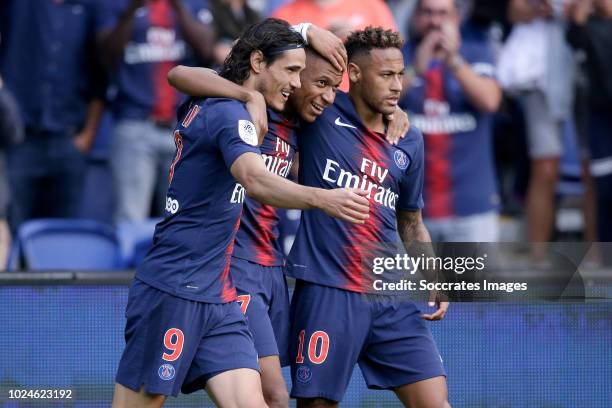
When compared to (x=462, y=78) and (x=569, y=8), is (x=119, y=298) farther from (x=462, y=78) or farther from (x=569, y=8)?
(x=569, y=8)

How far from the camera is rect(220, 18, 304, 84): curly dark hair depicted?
6020 mm

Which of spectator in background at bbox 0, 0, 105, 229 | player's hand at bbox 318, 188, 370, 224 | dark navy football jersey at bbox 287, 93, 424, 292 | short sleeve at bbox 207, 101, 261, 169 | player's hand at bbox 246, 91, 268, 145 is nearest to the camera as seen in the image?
player's hand at bbox 318, 188, 370, 224

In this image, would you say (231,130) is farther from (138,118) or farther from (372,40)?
(138,118)

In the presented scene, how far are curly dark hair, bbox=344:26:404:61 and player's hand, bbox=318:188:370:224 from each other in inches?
54.8

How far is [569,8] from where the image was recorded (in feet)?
32.4

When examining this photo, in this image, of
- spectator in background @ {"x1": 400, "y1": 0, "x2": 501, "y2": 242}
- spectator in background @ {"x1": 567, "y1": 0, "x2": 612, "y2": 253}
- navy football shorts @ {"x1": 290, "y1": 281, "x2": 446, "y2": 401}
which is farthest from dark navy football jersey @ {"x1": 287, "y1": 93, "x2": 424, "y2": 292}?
spectator in background @ {"x1": 567, "y1": 0, "x2": 612, "y2": 253}

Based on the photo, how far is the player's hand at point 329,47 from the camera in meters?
6.35

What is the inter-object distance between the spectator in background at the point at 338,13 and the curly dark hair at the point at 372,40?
278 centimetres

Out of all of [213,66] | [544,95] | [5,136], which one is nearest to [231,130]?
[5,136]

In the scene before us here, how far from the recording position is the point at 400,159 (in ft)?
21.6

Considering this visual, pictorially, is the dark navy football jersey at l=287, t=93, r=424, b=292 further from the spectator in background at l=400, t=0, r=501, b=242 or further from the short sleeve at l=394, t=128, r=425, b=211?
the spectator in background at l=400, t=0, r=501, b=242

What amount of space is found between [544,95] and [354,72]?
3.88m

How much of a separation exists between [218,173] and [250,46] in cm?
63

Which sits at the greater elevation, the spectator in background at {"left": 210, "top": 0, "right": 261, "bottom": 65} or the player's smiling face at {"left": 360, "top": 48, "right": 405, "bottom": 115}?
the player's smiling face at {"left": 360, "top": 48, "right": 405, "bottom": 115}
